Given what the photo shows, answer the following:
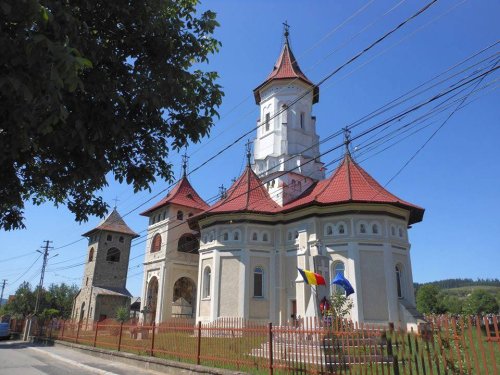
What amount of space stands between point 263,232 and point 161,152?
19348 mm

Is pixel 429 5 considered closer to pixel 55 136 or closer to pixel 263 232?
pixel 55 136

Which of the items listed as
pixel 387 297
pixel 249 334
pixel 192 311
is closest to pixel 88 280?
pixel 192 311

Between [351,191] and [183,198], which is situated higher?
[183,198]

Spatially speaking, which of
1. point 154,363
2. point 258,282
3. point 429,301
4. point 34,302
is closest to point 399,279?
point 258,282

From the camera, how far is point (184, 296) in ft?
115

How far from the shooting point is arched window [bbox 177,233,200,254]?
34469 millimetres

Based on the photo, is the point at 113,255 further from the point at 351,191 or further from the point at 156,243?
the point at 351,191

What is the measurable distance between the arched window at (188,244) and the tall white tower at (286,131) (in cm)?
859

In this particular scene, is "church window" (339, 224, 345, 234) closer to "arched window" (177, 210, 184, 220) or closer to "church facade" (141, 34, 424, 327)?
"church facade" (141, 34, 424, 327)

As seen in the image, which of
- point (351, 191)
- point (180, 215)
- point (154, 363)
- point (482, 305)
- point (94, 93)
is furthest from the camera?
point (482, 305)

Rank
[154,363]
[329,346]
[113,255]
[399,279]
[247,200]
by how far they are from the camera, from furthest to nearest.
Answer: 1. [113,255]
2. [247,200]
3. [399,279]
4. [154,363]
5. [329,346]

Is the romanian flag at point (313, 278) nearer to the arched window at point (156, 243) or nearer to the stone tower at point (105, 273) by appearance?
the arched window at point (156, 243)

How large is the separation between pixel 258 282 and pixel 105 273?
28.6 m

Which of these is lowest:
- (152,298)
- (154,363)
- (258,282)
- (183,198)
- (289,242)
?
(154,363)
